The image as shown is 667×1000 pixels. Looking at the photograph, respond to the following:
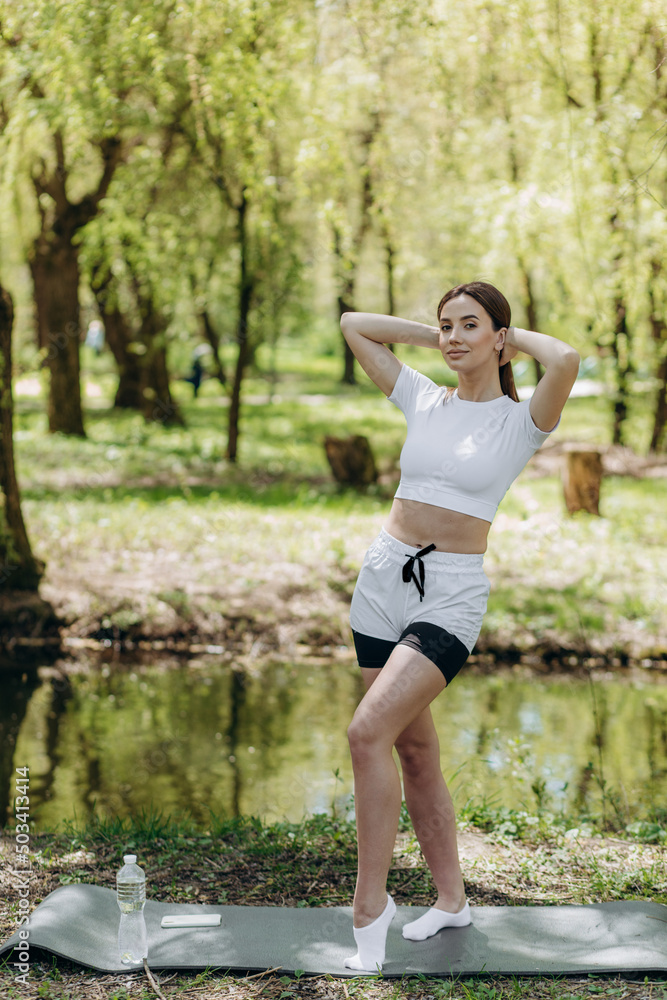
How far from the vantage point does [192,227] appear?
47.4 feet

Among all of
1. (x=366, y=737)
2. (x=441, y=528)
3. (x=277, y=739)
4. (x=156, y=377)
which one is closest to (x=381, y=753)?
(x=366, y=737)

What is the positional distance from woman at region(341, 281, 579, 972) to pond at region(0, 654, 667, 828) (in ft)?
4.23

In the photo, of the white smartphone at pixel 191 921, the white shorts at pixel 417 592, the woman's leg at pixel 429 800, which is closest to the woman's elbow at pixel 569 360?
the white shorts at pixel 417 592

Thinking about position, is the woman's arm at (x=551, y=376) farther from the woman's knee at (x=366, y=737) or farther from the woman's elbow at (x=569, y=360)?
the woman's knee at (x=366, y=737)

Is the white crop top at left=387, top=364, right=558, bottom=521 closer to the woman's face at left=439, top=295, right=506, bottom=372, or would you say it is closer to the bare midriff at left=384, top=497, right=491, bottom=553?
the bare midriff at left=384, top=497, right=491, bottom=553

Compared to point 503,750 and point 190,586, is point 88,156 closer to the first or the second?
point 190,586

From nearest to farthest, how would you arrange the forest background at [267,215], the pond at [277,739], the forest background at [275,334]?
the forest background at [275,334] < the pond at [277,739] < the forest background at [267,215]

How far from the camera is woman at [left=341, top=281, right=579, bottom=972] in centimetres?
309

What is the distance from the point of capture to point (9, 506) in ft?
24.8

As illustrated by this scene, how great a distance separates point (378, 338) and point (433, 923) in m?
2.09

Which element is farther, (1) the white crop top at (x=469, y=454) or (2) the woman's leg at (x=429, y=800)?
(2) the woman's leg at (x=429, y=800)

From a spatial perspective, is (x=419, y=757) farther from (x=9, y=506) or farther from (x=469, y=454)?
(x=9, y=506)

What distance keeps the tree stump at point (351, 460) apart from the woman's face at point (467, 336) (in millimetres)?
10657

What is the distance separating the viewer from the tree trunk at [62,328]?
1619cm
